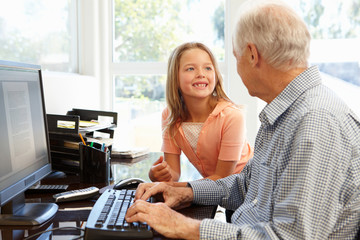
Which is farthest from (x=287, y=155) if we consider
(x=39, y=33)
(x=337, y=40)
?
(x=337, y=40)

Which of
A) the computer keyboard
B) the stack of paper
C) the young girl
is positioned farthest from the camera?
the stack of paper

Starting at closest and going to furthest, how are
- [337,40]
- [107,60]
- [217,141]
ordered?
[217,141]
[337,40]
[107,60]

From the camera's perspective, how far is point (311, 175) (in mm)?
863

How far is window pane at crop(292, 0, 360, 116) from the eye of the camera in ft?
9.57

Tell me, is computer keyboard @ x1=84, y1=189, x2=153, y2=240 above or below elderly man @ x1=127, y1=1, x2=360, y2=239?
below

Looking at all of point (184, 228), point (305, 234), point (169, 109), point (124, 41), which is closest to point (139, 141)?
point (124, 41)

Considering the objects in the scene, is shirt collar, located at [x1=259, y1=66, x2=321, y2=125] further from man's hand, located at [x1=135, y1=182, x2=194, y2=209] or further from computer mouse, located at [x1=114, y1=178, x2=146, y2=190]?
computer mouse, located at [x1=114, y1=178, x2=146, y2=190]

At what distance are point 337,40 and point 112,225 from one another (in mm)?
2511

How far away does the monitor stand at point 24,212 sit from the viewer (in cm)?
110

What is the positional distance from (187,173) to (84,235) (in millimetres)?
997

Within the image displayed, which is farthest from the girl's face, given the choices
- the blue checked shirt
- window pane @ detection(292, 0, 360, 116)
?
window pane @ detection(292, 0, 360, 116)

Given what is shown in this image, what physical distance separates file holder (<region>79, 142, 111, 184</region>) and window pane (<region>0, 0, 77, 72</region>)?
0.73 m

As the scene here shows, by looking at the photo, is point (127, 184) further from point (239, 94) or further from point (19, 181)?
point (239, 94)

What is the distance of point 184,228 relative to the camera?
3.32 feet
